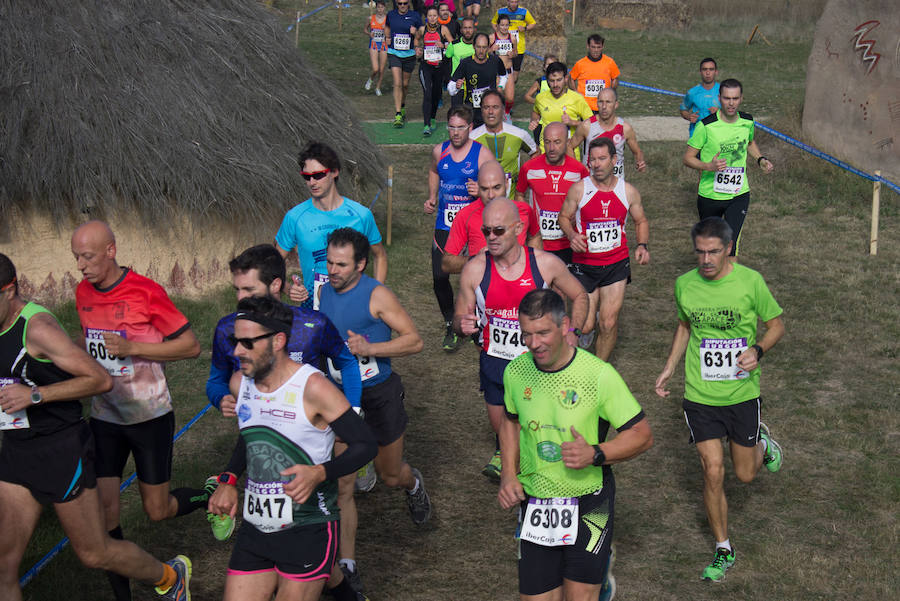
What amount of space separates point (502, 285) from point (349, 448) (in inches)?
86.0

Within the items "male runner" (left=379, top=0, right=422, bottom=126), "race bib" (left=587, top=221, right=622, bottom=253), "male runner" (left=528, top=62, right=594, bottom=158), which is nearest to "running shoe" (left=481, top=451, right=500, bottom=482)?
"race bib" (left=587, top=221, right=622, bottom=253)

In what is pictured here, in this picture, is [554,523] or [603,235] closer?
[554,523]

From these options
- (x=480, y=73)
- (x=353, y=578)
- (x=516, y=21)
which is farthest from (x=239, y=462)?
(x=516, y=21)

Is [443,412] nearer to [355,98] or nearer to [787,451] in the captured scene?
[787,451]

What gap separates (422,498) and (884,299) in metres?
6.65

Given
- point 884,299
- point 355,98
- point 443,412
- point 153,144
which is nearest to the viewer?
point 443,412

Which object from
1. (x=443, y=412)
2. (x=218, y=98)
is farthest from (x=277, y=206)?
(x=443, y=412)

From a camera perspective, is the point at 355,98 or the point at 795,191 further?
the point at 355,98

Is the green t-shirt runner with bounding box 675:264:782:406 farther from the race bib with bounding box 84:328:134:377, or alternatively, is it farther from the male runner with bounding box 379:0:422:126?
the male runner with bounding box 379:0:422:126

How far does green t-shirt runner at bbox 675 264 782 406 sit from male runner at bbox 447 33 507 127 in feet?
29.9

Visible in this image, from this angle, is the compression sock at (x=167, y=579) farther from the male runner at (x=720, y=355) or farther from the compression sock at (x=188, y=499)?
the male runner at (x=720, y=355)

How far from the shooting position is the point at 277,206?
1108cm

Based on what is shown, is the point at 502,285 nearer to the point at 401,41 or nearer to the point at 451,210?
the point at 451,210

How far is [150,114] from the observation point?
10.7 metres
